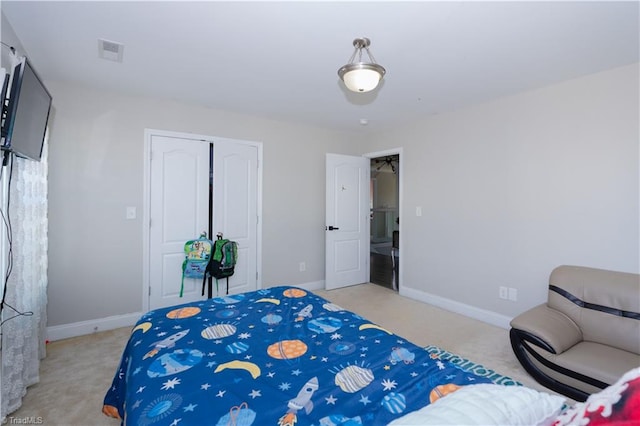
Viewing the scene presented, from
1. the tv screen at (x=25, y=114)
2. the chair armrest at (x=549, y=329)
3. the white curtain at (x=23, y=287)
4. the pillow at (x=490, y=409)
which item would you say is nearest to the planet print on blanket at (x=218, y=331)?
the pillow at (x=490, y=409)

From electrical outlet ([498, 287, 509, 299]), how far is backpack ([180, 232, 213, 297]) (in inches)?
126

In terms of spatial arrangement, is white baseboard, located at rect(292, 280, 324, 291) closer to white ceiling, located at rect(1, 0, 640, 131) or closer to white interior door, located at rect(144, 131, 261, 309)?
white interior door, located at rect(144, 131, 261, 309)

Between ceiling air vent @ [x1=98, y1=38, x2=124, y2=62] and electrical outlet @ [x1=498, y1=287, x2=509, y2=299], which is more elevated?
ceiling air vent @ [x1=98, y1=38, x2=124, y2=62]

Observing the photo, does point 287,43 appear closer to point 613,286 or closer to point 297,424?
point 297,424

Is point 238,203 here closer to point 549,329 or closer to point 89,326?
point 89,326

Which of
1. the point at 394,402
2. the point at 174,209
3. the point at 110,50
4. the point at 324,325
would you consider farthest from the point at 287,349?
the point at 174,209

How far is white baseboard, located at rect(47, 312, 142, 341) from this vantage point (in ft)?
9.56

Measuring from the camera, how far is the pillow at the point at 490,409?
81cm

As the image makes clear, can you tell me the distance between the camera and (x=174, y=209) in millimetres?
3473

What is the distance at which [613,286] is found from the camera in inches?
87.9

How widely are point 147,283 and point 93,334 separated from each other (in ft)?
2.11

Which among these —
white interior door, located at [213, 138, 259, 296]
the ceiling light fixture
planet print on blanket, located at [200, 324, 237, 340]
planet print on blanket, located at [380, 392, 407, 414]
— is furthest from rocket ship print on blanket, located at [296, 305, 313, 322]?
white interior door, located at [213, 138, 259, 296]

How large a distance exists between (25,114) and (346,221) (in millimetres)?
3680

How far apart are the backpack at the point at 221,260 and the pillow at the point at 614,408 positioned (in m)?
3.27
